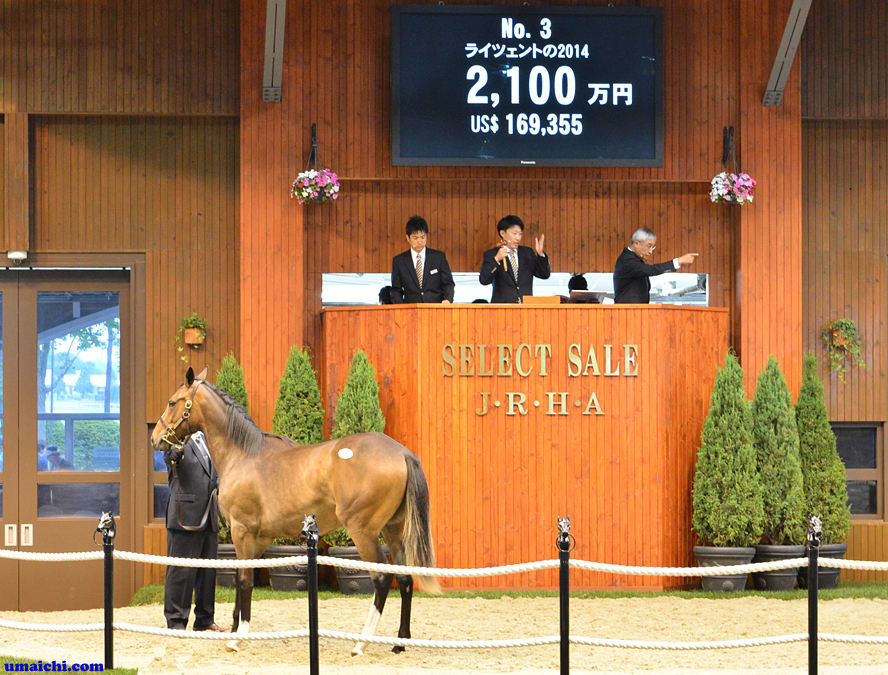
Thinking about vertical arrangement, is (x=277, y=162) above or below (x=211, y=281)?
above

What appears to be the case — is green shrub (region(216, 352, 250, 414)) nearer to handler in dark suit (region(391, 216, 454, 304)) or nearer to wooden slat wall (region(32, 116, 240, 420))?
wooden slat wall (region(32, 116, 240, 420))

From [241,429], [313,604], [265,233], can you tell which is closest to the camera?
[313,604]

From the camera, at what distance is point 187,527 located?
8438 millimetres

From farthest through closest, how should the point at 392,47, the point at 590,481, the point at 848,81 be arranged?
the point at 848,81
the point at 392,47
the point at 590,481

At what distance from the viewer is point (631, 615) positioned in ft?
32.5

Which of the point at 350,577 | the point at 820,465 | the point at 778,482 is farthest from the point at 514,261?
the point at 820,465

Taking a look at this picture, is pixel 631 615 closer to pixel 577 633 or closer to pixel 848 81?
pixel 577 633

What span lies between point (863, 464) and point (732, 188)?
11.0ft

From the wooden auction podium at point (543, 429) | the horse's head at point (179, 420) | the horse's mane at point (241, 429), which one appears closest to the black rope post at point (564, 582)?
the horse's mane at point (241, 429)

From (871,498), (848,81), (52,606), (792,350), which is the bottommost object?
(52,606)

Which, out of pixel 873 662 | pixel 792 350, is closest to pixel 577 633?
pixel 873 662

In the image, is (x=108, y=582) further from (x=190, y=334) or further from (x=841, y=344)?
(x=841, y=344)

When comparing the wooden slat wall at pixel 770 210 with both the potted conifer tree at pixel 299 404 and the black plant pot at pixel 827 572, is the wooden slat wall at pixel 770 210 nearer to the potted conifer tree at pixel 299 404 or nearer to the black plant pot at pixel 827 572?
the black plant pot at pixel 827 572

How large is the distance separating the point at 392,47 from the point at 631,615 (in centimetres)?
605
